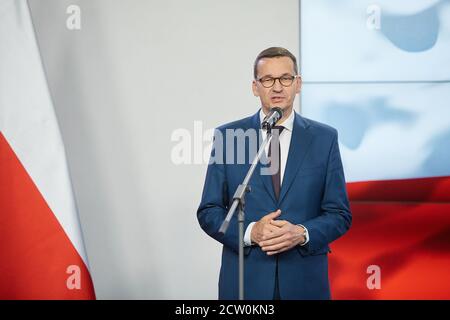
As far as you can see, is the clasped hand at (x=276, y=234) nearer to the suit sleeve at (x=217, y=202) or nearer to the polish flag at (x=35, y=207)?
the suit sleeve at (x=217, y=202)

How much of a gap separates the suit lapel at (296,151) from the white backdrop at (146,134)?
4.46 feet

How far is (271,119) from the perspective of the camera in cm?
243

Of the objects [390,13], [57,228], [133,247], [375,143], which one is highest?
[390,13]

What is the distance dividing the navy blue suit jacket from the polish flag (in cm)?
82

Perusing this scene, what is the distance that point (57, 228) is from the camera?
325cm

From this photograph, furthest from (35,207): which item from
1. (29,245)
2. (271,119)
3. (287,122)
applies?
(271,119)

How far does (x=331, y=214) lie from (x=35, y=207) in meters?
1.39

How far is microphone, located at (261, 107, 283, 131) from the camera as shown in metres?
2.39

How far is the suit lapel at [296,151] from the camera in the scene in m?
2.69

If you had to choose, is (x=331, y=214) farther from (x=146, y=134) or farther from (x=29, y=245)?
(x=146, y=134)
